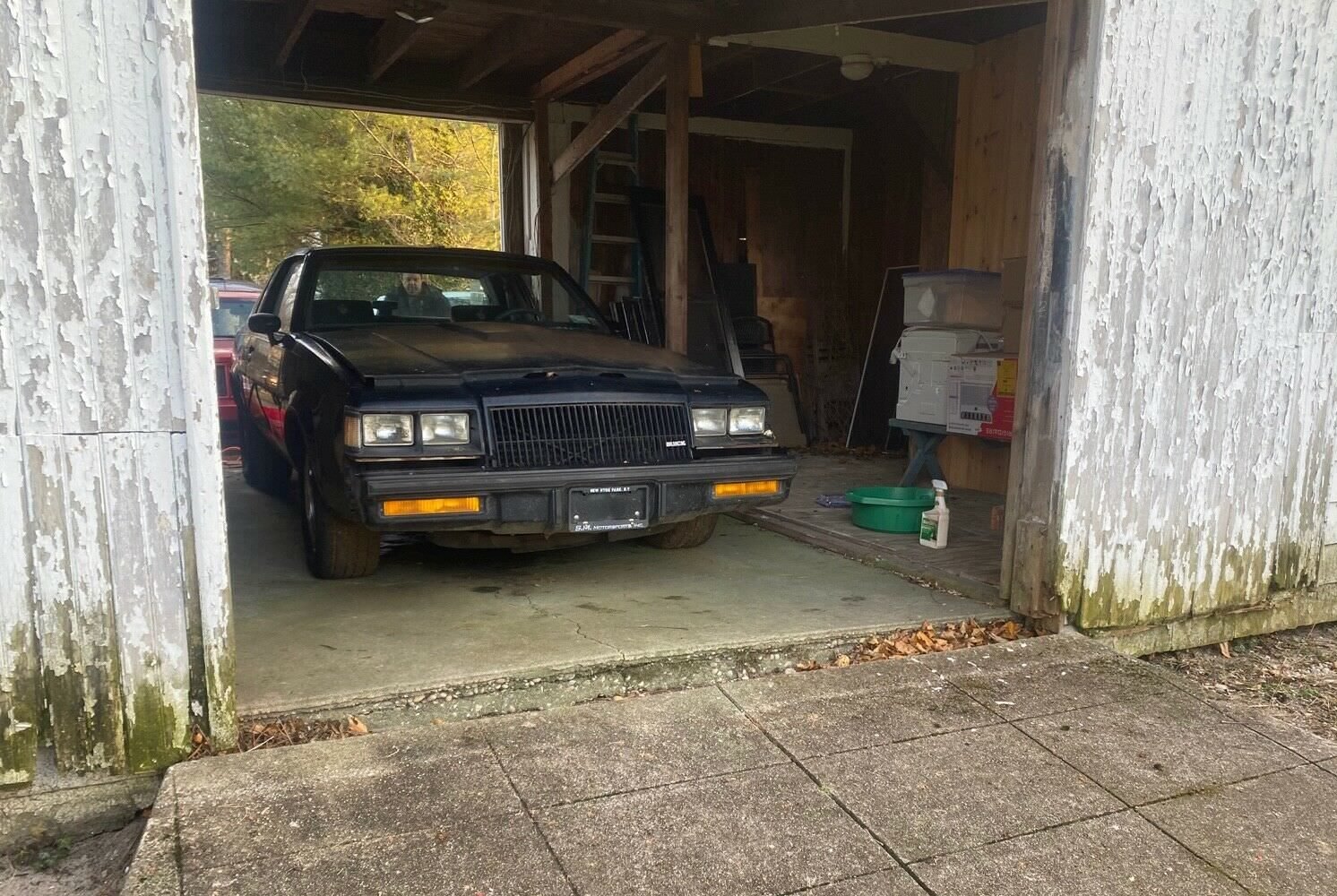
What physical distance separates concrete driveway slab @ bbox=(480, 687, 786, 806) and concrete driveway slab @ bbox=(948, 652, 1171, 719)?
3.01ft

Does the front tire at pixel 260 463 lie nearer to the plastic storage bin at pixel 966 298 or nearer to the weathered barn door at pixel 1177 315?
the plastic storage bin at pixel 966 298

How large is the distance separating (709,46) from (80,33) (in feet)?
18.0

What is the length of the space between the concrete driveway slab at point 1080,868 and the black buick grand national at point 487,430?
6.07ft

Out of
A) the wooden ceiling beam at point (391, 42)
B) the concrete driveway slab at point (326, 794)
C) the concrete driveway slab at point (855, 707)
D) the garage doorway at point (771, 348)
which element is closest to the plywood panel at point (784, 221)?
the garage doorway at point (771, 348)

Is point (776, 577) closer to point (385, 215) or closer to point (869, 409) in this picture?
point (869, 409)

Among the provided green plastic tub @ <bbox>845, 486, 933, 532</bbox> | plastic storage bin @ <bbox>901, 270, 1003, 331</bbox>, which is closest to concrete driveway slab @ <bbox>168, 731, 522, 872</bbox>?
green plastic tub @ <bbox>845, 486, 933, 532</bbox>

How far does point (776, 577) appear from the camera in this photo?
438 centimetres

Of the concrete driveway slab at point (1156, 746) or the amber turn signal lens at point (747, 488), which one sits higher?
the amber turn signal lens at point (747, 488)

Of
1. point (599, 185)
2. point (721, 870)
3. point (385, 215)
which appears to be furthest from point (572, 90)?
point (385, 215)

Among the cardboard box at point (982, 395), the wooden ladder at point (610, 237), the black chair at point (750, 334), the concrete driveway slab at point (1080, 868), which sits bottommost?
the concrete driveway slab at point (1080, 868)

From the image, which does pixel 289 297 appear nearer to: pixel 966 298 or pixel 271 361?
pixel 271 361

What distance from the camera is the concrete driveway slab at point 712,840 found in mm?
2199

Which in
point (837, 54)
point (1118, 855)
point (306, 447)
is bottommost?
point (1118, 855)

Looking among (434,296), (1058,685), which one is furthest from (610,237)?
(1058,685)
